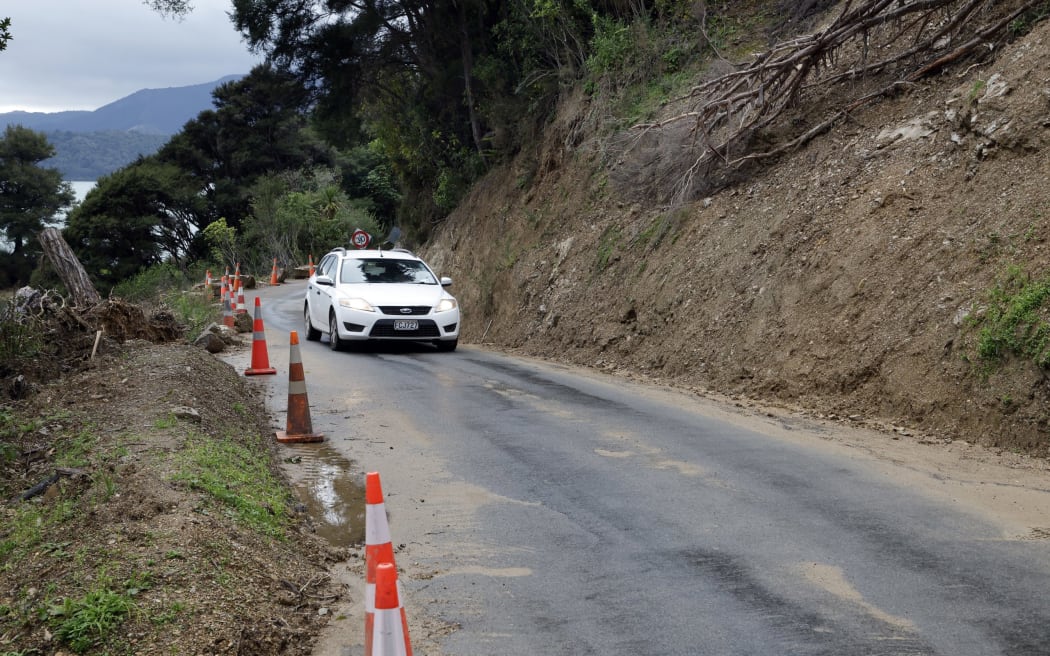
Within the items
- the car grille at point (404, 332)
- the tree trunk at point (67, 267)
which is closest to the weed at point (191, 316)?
the car grille at point (404, 332)

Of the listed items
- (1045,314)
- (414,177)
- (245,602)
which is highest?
(414,177)

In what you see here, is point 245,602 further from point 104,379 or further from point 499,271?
point 499,271

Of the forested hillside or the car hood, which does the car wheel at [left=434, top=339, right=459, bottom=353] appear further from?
the forested hillside

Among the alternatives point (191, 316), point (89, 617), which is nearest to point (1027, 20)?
point (89, 617)

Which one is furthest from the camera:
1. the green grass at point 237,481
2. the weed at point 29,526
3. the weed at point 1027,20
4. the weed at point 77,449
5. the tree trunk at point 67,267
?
the tree trunk at point 67,267

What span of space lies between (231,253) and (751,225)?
4440 centimetres

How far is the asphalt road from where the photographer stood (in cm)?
474

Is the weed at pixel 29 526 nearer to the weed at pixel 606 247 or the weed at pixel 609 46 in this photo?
the weed at pixel 606 247

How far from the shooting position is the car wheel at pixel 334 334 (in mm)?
16719

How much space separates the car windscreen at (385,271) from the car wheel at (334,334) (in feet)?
2.38

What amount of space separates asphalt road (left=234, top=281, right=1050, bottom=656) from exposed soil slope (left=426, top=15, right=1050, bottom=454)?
1.25 m

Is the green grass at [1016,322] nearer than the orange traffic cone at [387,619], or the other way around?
the orange traffic cone at [387,619]

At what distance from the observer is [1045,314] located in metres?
9.02

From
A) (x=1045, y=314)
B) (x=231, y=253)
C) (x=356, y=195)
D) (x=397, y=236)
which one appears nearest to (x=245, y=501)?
(x=1045, y=314)
